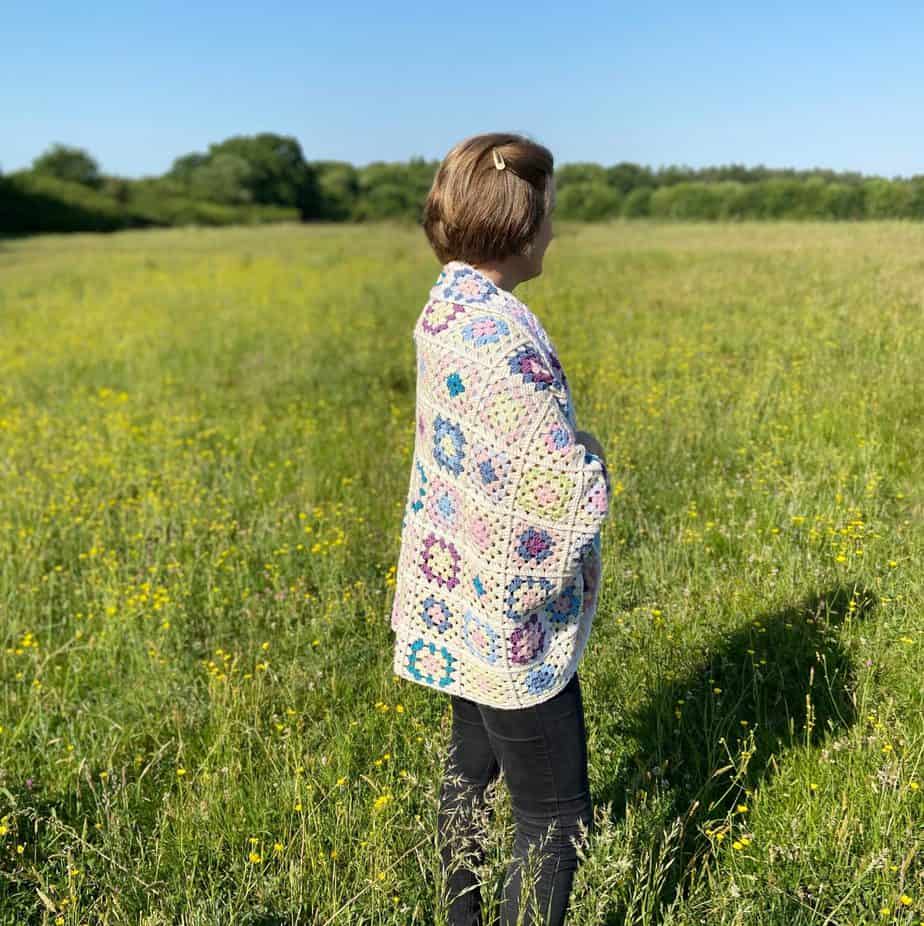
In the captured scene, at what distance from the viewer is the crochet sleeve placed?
1.70 m

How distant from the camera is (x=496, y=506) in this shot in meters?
1.81

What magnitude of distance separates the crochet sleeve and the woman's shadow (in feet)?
3.55

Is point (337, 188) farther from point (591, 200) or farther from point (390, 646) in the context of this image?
point (390, 646)

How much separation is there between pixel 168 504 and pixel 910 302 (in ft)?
21.8

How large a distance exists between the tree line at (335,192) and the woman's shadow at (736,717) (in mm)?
1895

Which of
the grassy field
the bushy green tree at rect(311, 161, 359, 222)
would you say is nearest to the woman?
the grassy field

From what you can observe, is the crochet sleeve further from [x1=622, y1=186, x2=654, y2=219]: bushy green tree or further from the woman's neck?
[x1=622, y1=186, x2=654, y2=219]: bushy green tree

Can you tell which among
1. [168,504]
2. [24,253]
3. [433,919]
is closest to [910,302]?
[168,504]

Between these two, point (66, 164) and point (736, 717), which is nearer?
point (736, 717)

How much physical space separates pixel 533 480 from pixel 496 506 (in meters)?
0.11

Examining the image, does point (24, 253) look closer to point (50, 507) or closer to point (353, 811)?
point (50, 507)

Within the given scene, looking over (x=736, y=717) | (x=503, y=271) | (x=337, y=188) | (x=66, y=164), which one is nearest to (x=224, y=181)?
(x=66, y=164)

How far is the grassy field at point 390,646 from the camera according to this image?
7.63 ft

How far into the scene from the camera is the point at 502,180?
174cm
